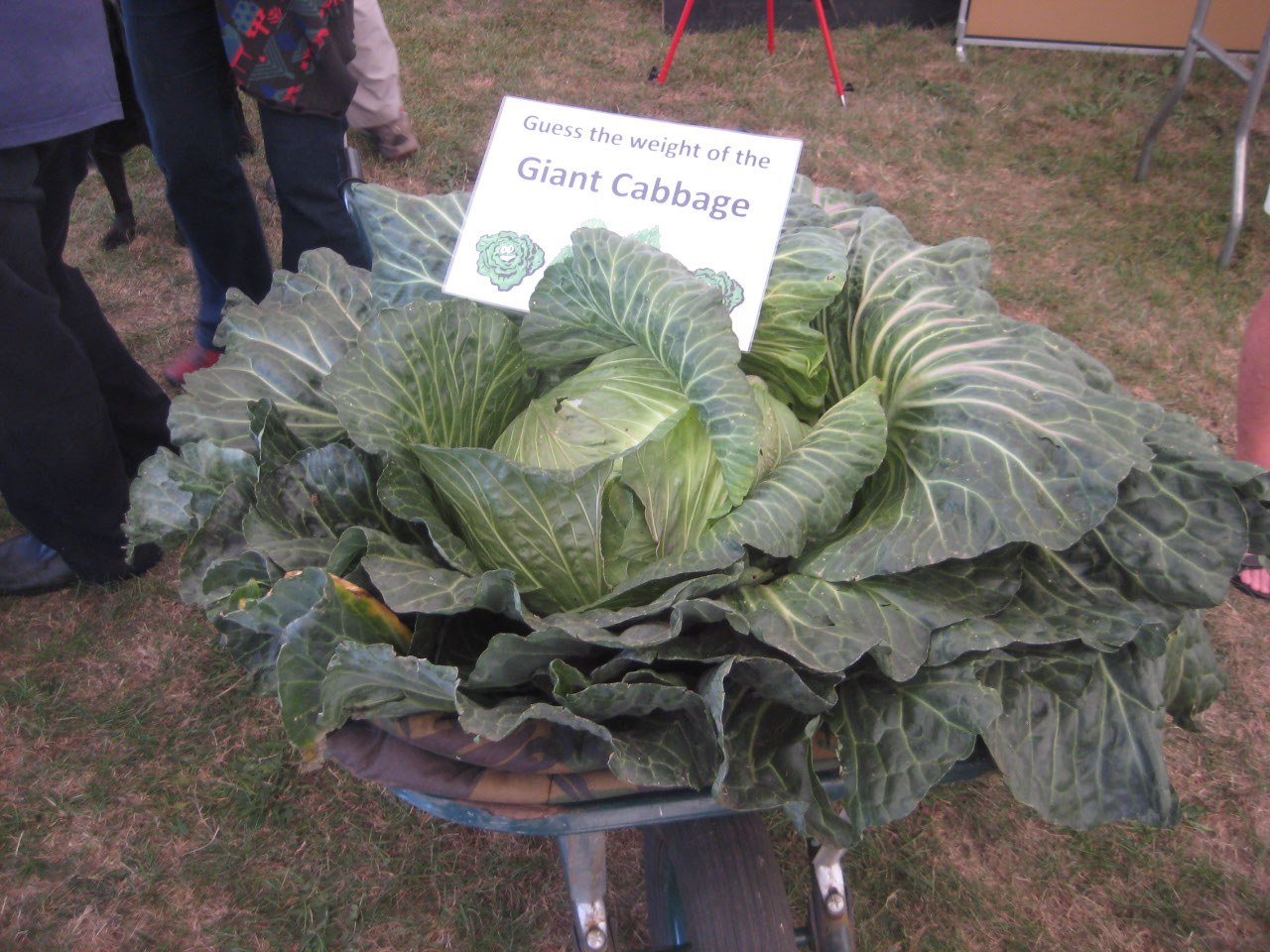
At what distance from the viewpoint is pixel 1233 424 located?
10.4 feet

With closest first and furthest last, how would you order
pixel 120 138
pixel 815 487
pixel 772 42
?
pixel 815 487 → pixel 120 138 → pixel 772 42

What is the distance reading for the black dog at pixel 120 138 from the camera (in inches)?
109

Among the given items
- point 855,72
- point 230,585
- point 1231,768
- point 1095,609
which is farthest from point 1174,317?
point 230,585

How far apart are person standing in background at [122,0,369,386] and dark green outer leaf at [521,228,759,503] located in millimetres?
1165

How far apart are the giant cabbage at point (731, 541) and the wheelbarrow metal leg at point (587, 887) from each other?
0.53 m

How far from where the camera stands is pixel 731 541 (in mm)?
1123

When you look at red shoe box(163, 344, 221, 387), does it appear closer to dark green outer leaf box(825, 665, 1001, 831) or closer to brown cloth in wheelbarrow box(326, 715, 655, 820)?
brown cloth in wheelbarrow box(326, 715, 655, 820)

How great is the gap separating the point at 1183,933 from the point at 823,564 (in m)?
1.62

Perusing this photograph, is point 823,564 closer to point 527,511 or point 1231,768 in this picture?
point 527,511

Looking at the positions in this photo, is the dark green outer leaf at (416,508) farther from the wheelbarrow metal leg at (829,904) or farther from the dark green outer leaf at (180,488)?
the wheelbarrow metal leg at (829,904)

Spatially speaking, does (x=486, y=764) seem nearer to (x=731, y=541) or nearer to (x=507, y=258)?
(x=731, y=541)

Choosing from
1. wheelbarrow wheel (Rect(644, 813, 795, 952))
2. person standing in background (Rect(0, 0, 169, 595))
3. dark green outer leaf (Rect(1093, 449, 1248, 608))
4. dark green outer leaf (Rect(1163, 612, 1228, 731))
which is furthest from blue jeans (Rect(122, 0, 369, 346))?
dark green outer leaf (Rect(1163, 612, 1228, 731))

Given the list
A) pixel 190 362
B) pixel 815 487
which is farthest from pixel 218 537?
pixel 190 362

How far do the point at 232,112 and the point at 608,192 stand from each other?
1.90 meters
